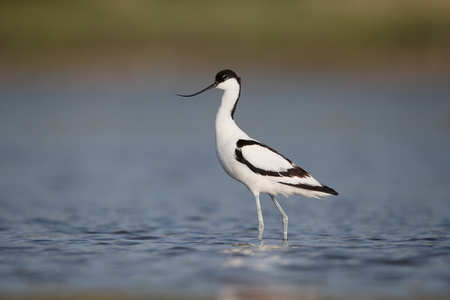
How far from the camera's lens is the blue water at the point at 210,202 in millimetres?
6398

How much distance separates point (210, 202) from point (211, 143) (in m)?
6.18

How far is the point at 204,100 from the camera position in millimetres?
25234

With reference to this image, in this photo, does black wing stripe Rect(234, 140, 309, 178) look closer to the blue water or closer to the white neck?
the white neck

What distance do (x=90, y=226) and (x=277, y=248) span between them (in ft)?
7.96

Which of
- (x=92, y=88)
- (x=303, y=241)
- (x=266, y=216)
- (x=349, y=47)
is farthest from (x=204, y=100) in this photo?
(x=303, y=241)

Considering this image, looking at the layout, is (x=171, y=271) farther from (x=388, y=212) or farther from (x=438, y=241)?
(x=388, y=212)

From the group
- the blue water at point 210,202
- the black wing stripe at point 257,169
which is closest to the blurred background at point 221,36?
the blue water at point 210,202

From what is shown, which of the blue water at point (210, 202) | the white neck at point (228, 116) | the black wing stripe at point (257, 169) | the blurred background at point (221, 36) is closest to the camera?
the blue water at point (210, 202)

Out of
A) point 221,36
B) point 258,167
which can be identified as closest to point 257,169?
point 258,167

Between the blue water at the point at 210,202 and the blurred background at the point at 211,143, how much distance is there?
0.04 m

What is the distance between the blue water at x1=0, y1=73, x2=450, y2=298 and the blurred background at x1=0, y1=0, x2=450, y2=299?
4 centimetres

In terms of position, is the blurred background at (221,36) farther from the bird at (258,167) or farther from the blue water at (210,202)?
the bird at (258,167)

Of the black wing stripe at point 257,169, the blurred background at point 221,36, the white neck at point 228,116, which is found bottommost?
the black wing stripe at point 257,169

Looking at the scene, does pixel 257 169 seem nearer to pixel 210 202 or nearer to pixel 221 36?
pixel 210 202
